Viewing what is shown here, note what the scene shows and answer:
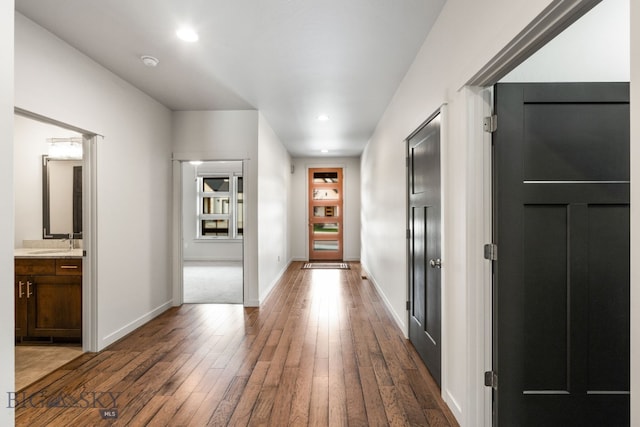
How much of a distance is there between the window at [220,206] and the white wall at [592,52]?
7508 mm

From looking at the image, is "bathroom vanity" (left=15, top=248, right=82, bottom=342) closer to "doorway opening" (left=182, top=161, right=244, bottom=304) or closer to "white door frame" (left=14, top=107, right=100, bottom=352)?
"white door frame" (left=14, top=107, right=100, bottom=352)

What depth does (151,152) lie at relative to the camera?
13.2ft

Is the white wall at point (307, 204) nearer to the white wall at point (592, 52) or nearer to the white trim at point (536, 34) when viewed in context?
the white wall at point (592, 52)

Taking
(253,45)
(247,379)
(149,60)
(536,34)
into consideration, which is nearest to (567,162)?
(536,34)

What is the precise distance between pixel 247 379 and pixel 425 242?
5.85 ft

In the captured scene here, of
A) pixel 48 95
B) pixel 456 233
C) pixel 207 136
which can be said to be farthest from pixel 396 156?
pixel 48 95

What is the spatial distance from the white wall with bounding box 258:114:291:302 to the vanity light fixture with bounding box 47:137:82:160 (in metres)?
2.12

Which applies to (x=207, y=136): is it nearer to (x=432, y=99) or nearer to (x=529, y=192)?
(x=432, y=99)

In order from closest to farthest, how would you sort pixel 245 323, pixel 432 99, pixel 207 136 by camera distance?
pixel 432 99 → pixel 245 323 → pixel 207 136

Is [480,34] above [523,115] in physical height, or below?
above

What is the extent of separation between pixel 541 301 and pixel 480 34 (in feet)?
4.79

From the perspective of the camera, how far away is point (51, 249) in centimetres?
372

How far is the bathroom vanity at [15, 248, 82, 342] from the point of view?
122 inches

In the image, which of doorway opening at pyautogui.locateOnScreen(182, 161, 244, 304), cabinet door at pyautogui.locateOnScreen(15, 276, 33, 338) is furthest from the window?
cabinet door at pyautogui.locateOnScreen(15, 276, 33, 338)
